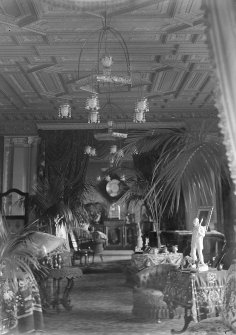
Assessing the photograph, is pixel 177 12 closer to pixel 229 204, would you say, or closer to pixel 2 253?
pixel 2 253

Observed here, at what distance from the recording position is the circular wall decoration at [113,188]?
50.2 feet

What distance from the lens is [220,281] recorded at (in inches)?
196

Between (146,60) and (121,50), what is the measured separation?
28.8 inches

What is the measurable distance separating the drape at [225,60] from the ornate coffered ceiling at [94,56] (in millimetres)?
472

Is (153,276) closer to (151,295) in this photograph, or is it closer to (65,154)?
(151,295)

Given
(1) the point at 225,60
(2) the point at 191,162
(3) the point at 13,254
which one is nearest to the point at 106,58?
(2) the point at 191,162

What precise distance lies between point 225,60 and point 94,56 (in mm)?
5089

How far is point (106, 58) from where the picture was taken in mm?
5801

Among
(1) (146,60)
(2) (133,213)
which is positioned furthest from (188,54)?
(2) (133,213)

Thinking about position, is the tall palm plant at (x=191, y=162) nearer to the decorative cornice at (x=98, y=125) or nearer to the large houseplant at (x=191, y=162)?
the large houseplant at (x=191, y=162)

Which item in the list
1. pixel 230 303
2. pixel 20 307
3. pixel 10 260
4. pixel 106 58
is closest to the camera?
pixel 10 260

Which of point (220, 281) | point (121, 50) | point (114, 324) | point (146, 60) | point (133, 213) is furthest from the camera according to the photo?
point (133, 213)

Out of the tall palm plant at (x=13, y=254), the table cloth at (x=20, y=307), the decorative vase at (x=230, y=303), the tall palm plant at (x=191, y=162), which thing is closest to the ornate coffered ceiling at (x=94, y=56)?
the tall palm plant at (x=191, y=162)

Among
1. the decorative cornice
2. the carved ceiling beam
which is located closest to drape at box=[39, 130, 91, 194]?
the decorative cornice
